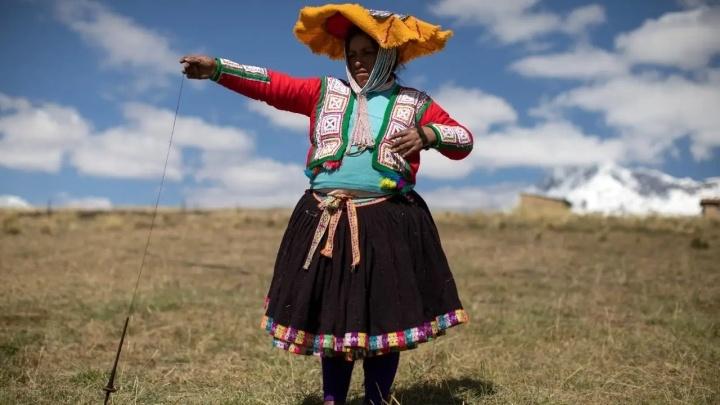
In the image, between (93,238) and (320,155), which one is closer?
(320,155)

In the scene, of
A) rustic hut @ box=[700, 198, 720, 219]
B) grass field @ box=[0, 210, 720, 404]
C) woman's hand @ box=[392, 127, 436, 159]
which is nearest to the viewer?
woman's hand @ box=[392, 127, 436, 159]

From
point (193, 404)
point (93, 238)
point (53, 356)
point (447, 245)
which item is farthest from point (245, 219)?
point (193, 404)

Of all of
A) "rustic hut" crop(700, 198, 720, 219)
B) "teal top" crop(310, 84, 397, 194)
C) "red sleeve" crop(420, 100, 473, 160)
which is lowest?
"teal top" crop(310, 84, 397, 194)

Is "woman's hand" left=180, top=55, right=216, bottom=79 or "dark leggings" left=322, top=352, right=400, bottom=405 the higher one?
"woman's hand" left=180, top=55, right=216, bottom=79

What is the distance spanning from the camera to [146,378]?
4.73 metres

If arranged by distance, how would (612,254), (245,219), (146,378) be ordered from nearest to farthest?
1. (146,378)
2. (612,254)
3. (245,219)

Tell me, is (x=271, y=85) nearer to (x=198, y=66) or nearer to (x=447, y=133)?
(x=198, y=66)

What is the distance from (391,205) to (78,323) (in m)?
4.58

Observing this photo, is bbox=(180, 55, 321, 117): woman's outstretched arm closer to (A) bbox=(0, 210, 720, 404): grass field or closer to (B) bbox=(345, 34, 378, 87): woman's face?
(B) bbox=(345, 34, 378, 87): woman's face

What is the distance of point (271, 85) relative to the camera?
3455 millimetres

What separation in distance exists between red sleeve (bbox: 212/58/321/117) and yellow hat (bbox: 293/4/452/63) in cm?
32

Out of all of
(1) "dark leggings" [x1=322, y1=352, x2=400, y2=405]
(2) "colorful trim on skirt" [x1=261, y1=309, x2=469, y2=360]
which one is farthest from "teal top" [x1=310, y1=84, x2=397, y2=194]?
(1) "dark leggings" [x1=322, y1=352, x2=400, y2=405]

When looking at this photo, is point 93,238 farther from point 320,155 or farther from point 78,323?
point 320,155

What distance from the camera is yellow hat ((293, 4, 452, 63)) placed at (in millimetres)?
3363
